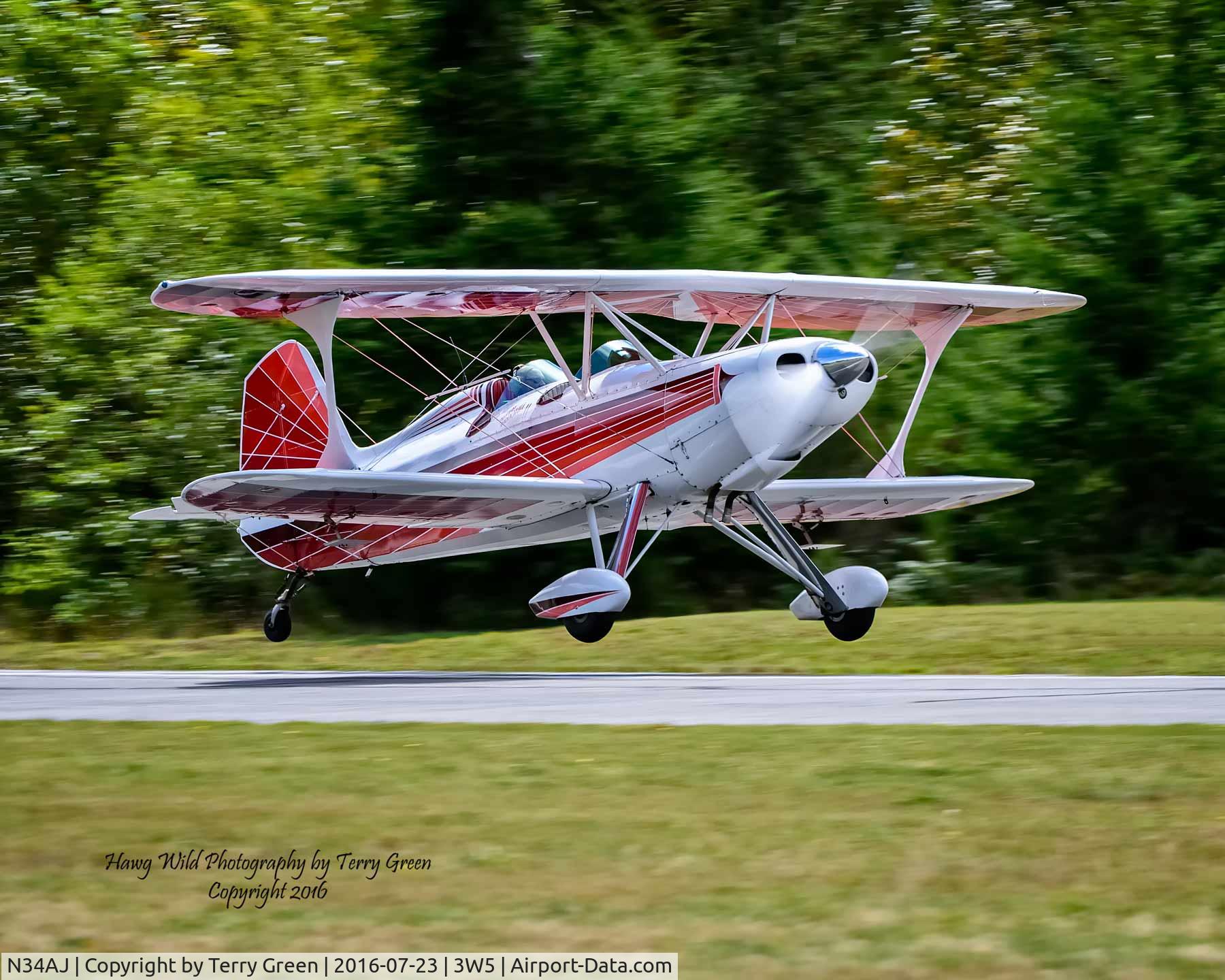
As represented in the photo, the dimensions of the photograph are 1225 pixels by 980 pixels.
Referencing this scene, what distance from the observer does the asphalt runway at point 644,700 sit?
10.4 metres

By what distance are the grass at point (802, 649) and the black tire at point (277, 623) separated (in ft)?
0.77

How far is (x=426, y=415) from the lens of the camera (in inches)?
688

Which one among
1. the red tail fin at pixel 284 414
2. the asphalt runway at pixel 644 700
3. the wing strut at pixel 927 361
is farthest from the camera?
the red tail fin at pixel 284 414

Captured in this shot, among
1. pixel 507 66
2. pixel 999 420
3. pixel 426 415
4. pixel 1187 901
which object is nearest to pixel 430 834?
pixel 1187 901

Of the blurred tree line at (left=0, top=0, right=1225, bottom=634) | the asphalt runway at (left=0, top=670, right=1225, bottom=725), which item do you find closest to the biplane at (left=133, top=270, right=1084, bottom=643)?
the asphalt runway at (left=0, top=670, right=1225, bottom=725)

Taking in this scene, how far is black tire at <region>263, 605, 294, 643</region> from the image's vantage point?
1950 centimetres

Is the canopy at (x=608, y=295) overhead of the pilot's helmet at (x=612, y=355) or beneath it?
overhead

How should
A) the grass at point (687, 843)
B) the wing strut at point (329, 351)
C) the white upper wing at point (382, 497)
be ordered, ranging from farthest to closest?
the wing strut at point (329, 351) → the white upper wing at point (382, 497) → the grass at point (687, 843)

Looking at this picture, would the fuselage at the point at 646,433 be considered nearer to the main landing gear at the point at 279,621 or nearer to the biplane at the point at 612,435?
the biplane at the point at 612,435

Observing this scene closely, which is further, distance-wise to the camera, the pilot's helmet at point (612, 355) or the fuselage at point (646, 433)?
the pilot's helmet at point (612, 355)

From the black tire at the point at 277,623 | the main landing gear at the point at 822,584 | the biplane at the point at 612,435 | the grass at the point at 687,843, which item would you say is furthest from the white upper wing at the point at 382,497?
the grass at the point at 687,843

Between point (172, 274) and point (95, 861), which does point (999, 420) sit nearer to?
point (172, 274)

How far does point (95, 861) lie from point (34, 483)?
24.9 m

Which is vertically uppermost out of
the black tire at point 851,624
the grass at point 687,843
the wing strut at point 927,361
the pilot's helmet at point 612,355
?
the grass at point 687,843
